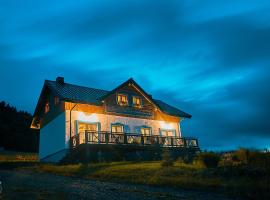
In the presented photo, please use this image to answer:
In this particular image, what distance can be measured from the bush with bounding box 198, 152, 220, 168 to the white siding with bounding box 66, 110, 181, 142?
45.2 ft

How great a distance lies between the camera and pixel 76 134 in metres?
26.1

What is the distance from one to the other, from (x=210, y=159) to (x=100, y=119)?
14.4 meters

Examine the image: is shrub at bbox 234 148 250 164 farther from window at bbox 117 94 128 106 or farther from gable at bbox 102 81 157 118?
window at bbox 117 94 128 106

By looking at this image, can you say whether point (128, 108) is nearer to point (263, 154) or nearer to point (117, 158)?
point (117, 158)

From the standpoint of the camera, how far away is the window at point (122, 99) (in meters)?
29.9

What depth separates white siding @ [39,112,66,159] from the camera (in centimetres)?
2674

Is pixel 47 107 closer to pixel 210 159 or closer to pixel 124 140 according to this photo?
pixel 124 140

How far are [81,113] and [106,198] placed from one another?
1847cm

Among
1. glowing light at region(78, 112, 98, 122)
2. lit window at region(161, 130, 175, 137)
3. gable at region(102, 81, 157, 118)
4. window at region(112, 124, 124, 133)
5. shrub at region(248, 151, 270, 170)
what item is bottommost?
shrub at region(248, 151, 270, 170)

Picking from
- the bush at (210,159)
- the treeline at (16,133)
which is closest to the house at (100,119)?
the bush at (210,159)

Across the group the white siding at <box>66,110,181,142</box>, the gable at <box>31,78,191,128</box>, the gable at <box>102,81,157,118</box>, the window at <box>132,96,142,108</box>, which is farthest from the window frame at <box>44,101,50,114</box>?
the window at <box>132,96,142,108</box>

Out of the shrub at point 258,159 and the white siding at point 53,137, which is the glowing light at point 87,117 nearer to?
the white siding at point 53,137

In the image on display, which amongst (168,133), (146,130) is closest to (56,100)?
(146,130)

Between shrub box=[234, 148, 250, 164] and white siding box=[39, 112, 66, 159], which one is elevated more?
white siding box=[39, 112, 66, 159]
